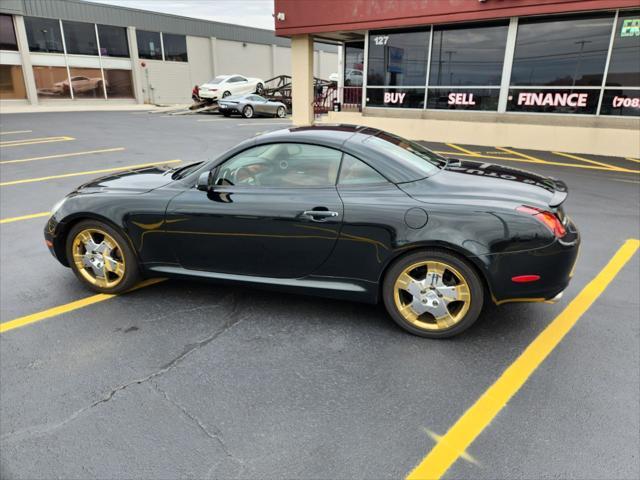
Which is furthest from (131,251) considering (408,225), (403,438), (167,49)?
(167,49)

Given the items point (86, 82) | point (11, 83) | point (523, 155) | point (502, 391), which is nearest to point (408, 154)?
point (502, 391)

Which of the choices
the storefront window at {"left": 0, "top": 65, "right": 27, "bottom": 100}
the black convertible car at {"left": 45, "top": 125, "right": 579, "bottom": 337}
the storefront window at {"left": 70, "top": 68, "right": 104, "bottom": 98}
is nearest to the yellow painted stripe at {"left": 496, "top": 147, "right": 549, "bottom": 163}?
the black convertible car at {"left": 45, "top": 125, "right": 579, "bottom": 337}

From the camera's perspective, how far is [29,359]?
3.18 m

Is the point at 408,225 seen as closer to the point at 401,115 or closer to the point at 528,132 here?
the point at 528,132

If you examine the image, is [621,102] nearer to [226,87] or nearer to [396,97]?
[396,97]

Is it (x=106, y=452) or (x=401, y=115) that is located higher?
(x=401, y=115)

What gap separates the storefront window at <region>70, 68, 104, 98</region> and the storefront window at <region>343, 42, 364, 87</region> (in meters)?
21.0

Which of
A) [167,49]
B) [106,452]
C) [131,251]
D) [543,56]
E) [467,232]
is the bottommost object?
[106,452]

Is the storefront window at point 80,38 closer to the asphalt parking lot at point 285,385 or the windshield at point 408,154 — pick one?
the asphalt parking lot at point 285,385

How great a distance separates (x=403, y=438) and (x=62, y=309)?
9.74ft

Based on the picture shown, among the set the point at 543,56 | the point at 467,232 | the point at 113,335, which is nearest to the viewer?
the point at 467,232

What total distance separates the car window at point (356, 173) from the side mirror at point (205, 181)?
1.05 meters

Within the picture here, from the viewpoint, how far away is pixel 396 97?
14.5 meters

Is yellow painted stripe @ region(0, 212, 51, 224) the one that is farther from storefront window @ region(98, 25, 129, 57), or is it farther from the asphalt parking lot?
storefront window @ region(98, 25, 129, 57)
